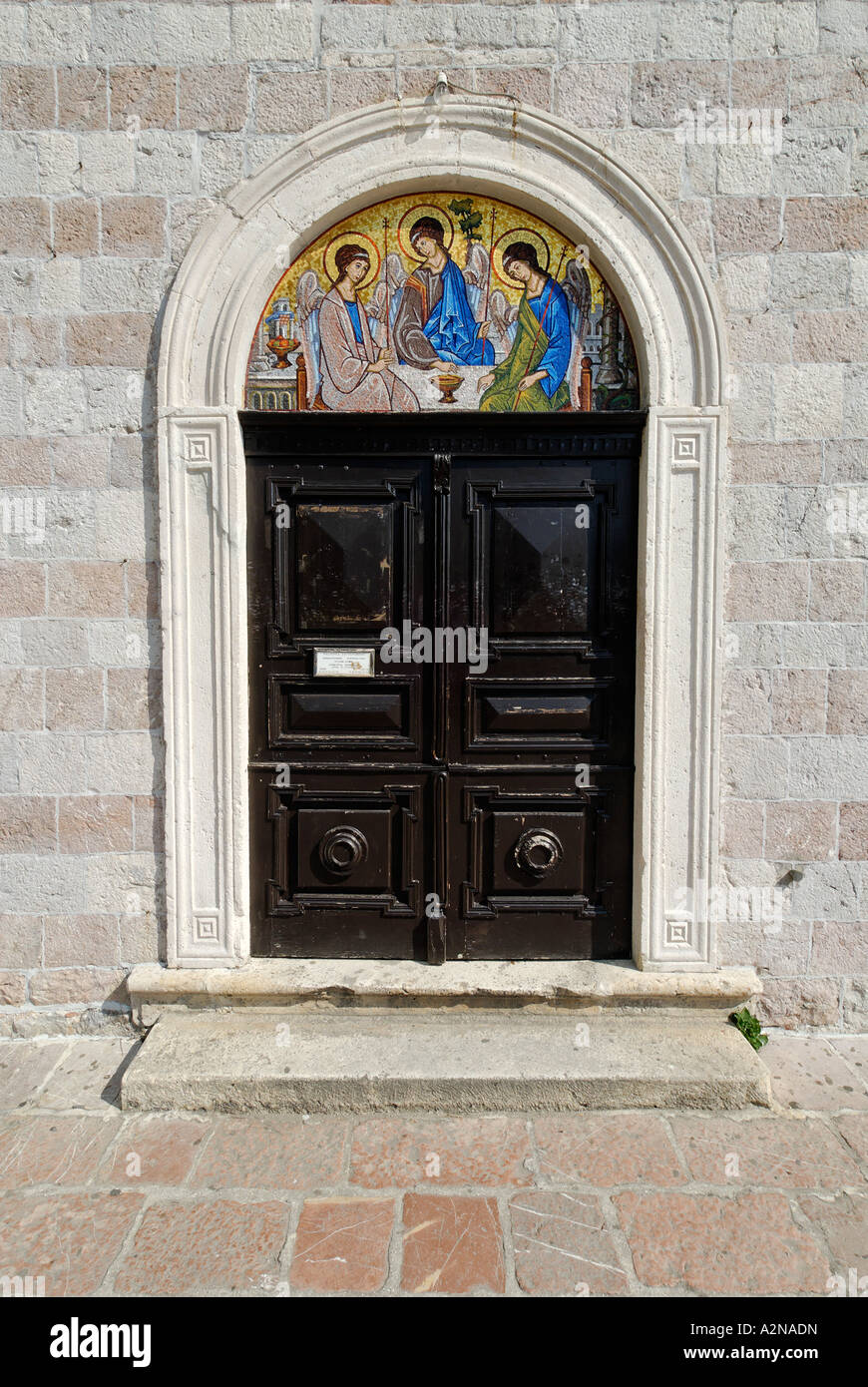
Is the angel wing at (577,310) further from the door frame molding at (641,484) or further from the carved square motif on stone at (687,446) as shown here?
the carved square motif on stone at (687,446)

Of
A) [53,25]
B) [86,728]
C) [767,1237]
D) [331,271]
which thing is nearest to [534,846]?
[767,1237]

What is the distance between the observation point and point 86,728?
3691mm

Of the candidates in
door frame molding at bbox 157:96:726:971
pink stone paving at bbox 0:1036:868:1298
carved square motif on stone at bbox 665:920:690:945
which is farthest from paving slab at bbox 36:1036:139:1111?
carved square motif on stone at bbox 665:920:690:945

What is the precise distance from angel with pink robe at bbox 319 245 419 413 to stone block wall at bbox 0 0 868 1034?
0.69m

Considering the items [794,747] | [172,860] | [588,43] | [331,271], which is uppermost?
[588,43]

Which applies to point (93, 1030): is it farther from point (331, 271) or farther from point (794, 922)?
point (331, 271)

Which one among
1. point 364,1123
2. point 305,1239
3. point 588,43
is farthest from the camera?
point 588,43

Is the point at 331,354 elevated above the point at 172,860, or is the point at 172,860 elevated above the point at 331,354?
the point at 331,354

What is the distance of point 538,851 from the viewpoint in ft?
12.4

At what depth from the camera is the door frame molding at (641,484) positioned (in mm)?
3484

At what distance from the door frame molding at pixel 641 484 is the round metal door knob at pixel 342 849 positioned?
1.34ft

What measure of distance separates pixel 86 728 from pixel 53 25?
321 cm

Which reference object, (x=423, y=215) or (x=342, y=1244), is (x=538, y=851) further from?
(x=423, y=215)

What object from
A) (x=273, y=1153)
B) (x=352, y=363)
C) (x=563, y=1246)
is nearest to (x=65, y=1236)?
(x=273, y=1153)
